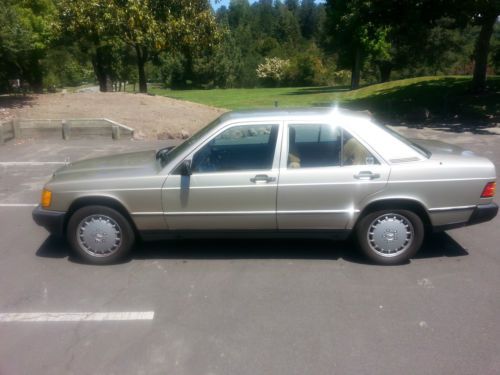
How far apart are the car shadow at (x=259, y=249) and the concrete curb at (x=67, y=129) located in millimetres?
9162

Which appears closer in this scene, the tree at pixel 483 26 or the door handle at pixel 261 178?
the door handle at pixel 261 178

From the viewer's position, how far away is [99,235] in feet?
16.7

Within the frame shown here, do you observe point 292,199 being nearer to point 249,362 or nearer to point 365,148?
point 365,148

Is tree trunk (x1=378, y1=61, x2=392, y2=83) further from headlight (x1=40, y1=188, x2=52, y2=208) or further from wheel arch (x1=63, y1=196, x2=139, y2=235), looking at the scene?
headlight (x1=40, y1=188, x2=52, y2=208)

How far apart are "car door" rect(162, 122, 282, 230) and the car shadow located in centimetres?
51

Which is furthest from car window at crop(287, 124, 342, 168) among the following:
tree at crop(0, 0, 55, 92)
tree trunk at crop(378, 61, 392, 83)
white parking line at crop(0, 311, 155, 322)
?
tree trunk at crop(378, 61, 392, 83)

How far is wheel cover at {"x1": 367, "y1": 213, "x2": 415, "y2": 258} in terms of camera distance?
16.2 ft

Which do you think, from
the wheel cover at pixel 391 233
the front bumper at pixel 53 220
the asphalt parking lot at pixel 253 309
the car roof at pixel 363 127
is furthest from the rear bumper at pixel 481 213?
the front bumper at pixel 53 220

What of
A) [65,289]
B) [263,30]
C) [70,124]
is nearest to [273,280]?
[65,289]

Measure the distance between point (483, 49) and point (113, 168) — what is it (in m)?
18.4

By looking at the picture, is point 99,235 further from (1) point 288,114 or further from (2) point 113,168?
(1) point 288,114

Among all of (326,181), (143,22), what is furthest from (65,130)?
(326,181)

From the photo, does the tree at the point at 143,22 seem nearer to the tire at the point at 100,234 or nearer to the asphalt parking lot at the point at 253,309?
the asphalt parking lot at the point at 253,309

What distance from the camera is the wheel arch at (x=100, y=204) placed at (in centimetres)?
498
